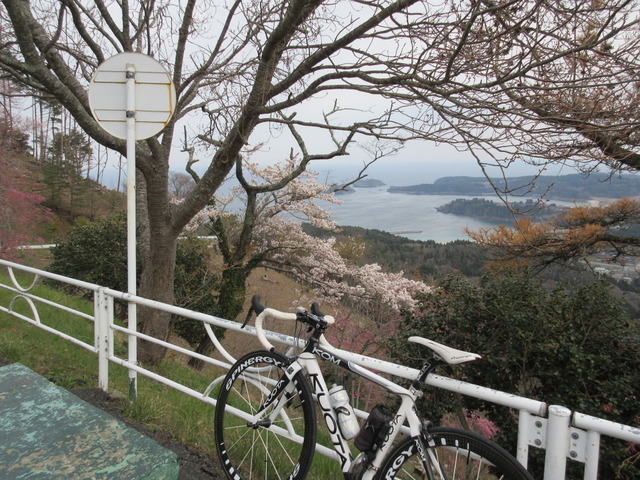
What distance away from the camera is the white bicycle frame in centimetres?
182

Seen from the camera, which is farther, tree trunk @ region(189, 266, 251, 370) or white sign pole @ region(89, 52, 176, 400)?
tree trunk @ region(189, 266, 251, 370)

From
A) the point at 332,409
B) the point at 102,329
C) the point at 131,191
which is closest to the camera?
the point at 332,409

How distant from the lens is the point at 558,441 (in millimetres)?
1643

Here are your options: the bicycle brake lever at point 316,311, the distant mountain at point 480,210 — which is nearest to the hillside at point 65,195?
the distant mountain at point 480,210

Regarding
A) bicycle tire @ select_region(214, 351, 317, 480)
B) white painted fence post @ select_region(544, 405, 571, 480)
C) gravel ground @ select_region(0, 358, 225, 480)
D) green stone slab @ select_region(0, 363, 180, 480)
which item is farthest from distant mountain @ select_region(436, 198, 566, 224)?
green stone slab @ select_region(0, 363, 180, 480)

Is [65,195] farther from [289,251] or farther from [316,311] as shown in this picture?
[316,311]

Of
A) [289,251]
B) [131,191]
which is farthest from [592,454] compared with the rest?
[289,251]

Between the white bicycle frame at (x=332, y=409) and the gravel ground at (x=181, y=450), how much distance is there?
0.83 m

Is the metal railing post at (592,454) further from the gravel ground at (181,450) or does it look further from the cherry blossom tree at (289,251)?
the cherry blossom tree at (289,251)

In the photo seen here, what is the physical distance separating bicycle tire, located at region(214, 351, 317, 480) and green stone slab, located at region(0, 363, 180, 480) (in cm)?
65

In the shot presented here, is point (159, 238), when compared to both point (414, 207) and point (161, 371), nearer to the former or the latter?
point (161, 371)

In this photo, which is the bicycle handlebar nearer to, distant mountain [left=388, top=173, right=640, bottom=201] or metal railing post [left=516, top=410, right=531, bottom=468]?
metal railing post [left=516, top=410, right=531, bottom=468]

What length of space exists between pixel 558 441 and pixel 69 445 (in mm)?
1951

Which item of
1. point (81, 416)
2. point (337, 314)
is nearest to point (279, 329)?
point (337, 314)
